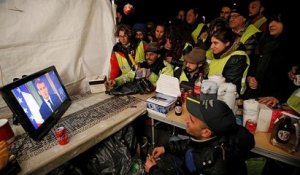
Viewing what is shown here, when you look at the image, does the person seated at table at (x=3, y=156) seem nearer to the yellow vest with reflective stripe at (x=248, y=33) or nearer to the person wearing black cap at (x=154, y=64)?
the person wearing black cap at (x=154, y=64)

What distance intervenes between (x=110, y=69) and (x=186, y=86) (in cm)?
128

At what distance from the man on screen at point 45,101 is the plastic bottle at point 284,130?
6.96 feet

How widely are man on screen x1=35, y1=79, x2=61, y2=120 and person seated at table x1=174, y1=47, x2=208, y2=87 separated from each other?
1590mm

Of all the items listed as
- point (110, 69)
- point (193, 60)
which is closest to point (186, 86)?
point (193, 60)

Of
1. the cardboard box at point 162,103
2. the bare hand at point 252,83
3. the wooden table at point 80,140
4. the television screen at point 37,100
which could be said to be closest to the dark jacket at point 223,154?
the cardboard box at point 162,103

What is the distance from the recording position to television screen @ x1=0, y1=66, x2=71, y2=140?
1479 mm

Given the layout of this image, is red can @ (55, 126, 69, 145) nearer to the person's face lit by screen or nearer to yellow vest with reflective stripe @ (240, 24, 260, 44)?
the person's face lit by screen

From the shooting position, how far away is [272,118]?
1572 millimetres

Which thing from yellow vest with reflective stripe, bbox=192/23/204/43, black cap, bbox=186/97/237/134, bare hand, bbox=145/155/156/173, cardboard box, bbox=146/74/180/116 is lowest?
bare hand, bbox=145/155/156/173

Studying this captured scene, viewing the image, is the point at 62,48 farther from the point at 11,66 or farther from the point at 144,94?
the point at 144,94

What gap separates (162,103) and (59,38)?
60.3 inches

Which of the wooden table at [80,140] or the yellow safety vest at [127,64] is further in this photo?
the yellow safety vest at [127,64]

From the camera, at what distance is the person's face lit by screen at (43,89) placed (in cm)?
182

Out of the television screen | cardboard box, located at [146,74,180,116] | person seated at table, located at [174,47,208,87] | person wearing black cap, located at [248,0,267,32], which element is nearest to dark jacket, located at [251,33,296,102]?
person wearing black cap, located at [248,0,267,32]
